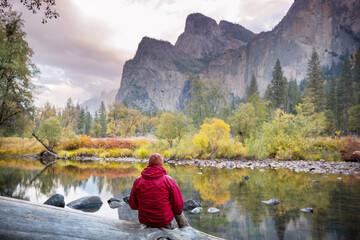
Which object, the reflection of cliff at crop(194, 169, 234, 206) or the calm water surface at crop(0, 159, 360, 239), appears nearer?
the calm water surface at crop(0, 159, 360, 239)

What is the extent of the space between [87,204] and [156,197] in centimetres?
506

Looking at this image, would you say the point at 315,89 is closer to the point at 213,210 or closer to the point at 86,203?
the point at 213,210

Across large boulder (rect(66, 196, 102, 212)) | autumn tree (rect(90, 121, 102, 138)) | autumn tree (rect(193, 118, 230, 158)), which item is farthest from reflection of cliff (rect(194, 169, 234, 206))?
autumn tree (rect(90, 121, 102, 138))

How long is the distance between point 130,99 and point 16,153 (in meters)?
166

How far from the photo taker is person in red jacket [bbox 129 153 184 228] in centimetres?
274

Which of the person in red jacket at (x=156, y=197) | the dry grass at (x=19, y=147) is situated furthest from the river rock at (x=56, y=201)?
the dry grass at (x=19, y=147)

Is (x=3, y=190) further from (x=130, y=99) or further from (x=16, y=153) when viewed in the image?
(x=130, y=99)

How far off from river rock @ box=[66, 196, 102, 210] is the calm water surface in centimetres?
31

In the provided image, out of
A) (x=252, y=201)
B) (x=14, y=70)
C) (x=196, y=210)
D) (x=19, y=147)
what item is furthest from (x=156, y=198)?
(x=19, y=147)

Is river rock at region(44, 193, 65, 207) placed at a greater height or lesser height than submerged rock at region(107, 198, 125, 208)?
greater

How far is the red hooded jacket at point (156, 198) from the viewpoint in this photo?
2740 mm

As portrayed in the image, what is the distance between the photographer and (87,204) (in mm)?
→ 6699

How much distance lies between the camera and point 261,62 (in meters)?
161

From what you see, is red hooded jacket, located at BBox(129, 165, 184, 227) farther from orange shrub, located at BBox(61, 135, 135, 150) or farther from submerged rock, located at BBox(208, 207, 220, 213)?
orange shrub, located at BBox(61, 135, 135, 150)
